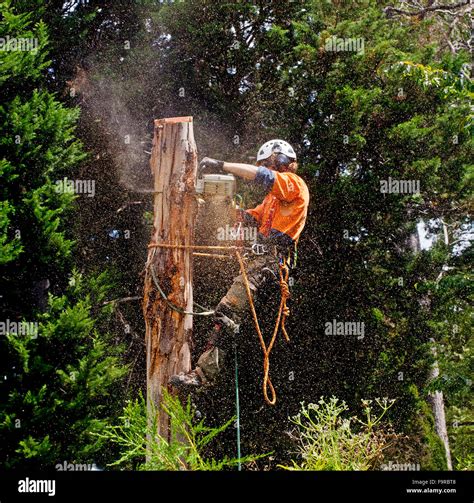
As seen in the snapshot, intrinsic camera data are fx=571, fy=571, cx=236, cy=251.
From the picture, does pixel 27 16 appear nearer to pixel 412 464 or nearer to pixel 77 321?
pixel 77 321

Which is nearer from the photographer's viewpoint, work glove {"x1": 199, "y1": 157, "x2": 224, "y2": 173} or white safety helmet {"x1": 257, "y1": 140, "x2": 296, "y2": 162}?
work glove {"x1": 199, "y1": 157, "x2": 224, "y2": 173}

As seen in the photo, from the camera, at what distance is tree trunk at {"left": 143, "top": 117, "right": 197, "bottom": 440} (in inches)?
209

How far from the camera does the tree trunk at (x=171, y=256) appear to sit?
5.30 metres

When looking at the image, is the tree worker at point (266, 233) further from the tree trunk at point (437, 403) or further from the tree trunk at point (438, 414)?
the tree trunk at point (438, 414)

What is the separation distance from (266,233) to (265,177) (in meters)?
0.74

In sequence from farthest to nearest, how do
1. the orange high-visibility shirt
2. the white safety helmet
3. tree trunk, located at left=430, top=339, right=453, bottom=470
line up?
1. tree trunk, located at left=430, top=339, right=453, bottom=470
2. the white safety helmet
3. the orange high-visibility shirt

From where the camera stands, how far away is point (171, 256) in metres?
5.38

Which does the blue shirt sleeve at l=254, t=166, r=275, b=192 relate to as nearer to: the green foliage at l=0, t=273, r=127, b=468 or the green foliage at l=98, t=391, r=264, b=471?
the green foliage at l=98, t=391, r=264, b=471

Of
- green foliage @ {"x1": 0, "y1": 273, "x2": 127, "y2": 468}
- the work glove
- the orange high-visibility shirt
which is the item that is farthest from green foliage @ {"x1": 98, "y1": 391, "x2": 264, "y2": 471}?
green foliage @ {"x1": 0, "y1": 273, "x2": 127, "y2": 468}

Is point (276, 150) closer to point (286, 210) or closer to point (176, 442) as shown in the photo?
point (286, 210)

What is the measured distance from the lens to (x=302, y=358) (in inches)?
352

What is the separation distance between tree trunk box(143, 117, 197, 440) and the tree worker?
21cm

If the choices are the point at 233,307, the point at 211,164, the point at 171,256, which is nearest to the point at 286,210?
the point at 211,164

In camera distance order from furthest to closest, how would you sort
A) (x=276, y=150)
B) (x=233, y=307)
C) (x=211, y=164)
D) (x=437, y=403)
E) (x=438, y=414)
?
(x=437, y=403) → (x=438, y=414) → (x=276, y=150) → (x=233, y=307) → (x=211, y=164)
